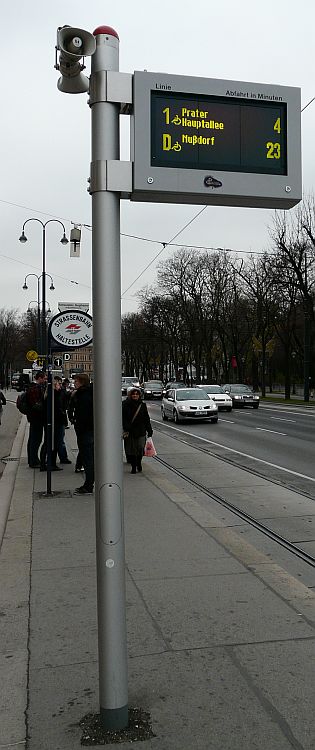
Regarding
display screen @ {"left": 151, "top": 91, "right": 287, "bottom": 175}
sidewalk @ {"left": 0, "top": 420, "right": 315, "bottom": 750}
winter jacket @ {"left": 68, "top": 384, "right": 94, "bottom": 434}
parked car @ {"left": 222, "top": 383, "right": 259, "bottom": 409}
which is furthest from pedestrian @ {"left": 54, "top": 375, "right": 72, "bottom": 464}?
parked car @ {"left": 222, "top": 383, "right": 259, "bottom": 409}

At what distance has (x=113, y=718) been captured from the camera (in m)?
3.21

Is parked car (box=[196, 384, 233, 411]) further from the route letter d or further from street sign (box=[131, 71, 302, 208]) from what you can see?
the route letter d

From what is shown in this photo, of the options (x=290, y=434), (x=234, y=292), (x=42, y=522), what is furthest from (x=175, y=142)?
(x=234, y=292)

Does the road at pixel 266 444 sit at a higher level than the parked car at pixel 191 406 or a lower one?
lower

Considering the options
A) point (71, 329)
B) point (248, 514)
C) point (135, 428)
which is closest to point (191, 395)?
point (135, 428)

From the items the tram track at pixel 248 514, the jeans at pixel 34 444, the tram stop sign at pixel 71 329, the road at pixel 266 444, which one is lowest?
the road at pixel 266 444

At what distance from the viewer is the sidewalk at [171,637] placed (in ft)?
11.1

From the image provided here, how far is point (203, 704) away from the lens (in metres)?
3.55

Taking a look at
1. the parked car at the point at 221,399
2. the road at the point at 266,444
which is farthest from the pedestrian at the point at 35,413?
the parked car at the point at 221,399

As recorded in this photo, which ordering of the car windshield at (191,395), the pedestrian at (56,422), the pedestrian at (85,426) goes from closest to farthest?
the pedestrian at (85,426), the pedestrian at (56,422), the car windshield at (191,395)

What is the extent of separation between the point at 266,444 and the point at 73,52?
51.9ft

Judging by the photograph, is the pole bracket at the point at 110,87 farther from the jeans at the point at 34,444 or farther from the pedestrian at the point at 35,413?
the jeans at the point at 34,444

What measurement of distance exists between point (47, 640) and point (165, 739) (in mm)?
1475

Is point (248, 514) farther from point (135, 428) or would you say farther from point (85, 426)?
point (135, 428)
